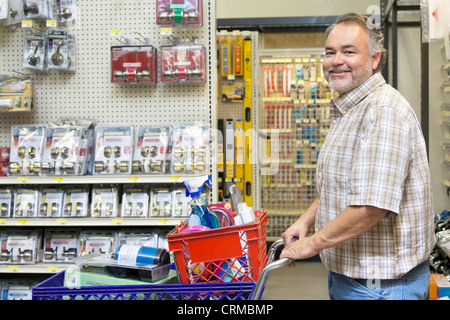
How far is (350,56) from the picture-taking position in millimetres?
1984

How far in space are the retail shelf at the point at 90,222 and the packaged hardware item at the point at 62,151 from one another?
33 centimetres

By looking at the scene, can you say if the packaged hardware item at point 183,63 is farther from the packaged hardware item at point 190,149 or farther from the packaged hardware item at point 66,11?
the packaged hardware item at point 66,11

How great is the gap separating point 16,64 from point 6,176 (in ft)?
3.04

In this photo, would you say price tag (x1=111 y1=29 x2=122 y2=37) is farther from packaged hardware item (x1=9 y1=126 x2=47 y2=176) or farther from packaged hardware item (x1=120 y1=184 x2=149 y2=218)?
packaged hardware item (x1=120 y1=184 x2=149 y2=218)

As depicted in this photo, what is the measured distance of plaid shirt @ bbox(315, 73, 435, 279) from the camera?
1.77 m

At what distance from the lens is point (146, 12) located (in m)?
→ 4.22

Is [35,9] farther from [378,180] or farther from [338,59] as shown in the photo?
[378,180]

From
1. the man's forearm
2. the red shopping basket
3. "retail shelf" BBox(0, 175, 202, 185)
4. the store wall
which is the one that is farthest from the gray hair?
the store wall

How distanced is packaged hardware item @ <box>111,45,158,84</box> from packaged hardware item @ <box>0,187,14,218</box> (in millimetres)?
1074

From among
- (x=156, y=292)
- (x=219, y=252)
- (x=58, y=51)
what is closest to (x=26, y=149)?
(x=58, y=51)

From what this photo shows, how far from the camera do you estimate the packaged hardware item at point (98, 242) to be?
3982 mm
